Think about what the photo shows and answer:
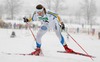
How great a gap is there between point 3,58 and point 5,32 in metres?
25.1

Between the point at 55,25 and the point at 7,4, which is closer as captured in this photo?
the point at 55,25

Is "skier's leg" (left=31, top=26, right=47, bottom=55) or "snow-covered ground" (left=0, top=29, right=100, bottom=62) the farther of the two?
"skier's leg" (left=31, top=26, right=47, bottom=55)

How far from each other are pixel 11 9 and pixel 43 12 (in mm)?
47192

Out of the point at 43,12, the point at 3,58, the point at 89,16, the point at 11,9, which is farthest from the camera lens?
the point at 11,9

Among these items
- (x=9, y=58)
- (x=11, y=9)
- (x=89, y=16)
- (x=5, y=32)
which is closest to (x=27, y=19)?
(x=9, y=58)

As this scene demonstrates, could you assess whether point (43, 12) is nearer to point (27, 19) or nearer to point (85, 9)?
point (27, 19)

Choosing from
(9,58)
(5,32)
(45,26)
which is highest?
(45,26)

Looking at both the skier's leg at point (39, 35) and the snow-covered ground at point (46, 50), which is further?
the skier's leg at point (39, 35)

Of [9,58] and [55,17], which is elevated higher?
[55,17]

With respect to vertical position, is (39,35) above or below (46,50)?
above

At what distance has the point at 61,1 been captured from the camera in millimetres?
46375

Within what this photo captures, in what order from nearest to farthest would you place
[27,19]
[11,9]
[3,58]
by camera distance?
[3,58] → [27,19] → [11,9]

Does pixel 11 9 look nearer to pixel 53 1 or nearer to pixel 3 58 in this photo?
pixel 53 1

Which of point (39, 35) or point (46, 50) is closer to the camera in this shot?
point (39, 35)
